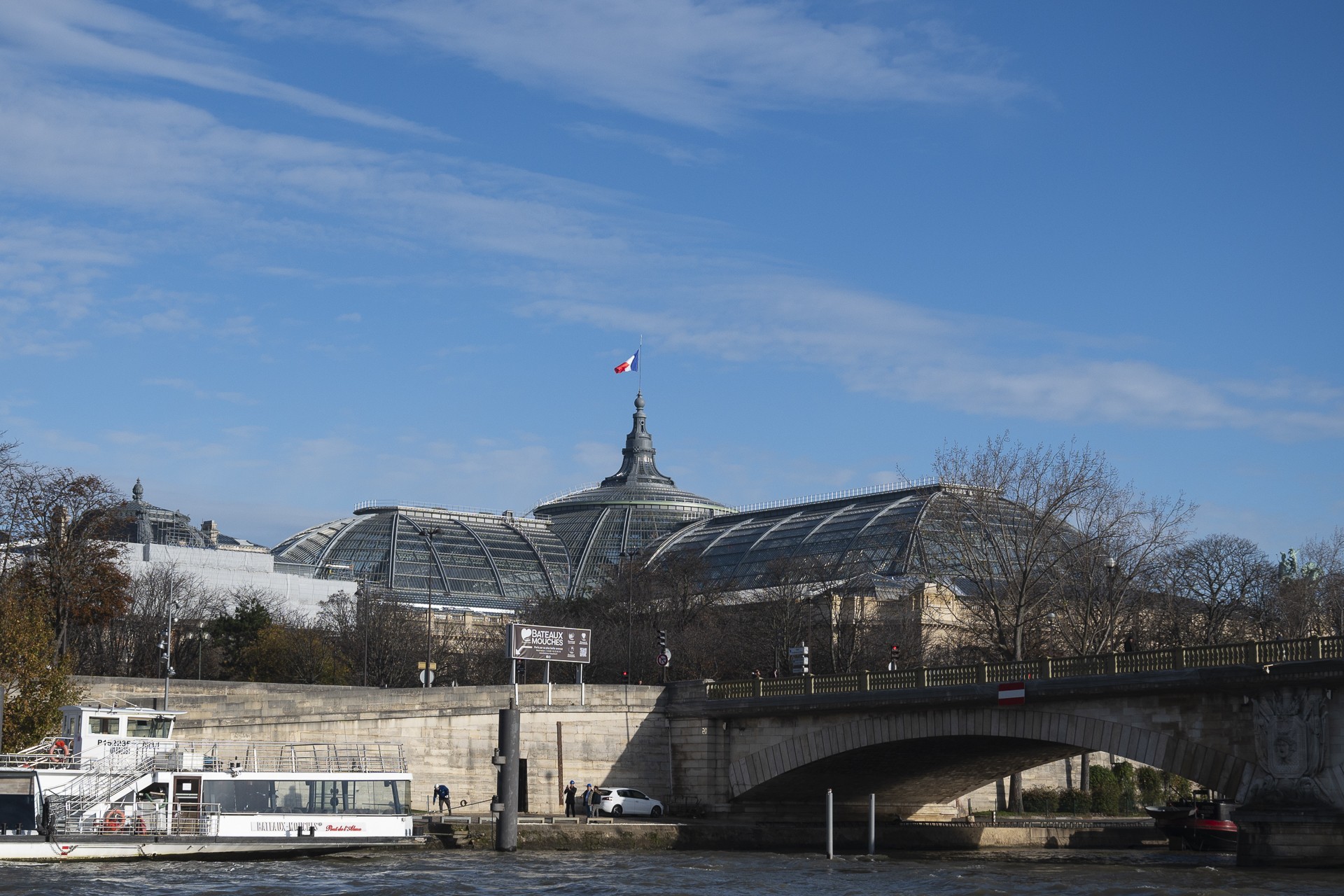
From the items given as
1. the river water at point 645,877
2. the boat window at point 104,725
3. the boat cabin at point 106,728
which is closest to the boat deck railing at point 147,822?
the river water at point 645,877

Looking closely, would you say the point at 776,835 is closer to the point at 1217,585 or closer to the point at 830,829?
the point at 830,829

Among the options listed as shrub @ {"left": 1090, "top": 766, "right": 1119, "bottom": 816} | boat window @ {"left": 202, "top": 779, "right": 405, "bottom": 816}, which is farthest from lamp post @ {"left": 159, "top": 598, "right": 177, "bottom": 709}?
shrub @ {"left": 1090, "top": 766, "right": 1119, "bottom": 816}

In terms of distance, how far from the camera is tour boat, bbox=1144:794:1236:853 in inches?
2418

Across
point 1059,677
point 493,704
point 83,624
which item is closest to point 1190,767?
point 1059,677

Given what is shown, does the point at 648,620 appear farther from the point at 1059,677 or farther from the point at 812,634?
the point at 1059,677

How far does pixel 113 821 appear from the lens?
49.3 m

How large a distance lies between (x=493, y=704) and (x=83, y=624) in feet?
82.1

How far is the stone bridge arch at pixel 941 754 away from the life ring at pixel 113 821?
24.1 metres

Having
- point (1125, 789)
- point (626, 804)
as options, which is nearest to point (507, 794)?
point (626, 804)

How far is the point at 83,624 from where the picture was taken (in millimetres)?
80438

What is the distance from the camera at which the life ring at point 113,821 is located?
49.1 meters

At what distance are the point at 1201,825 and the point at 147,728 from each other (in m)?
35.5

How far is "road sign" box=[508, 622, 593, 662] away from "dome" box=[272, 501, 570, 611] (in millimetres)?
99889

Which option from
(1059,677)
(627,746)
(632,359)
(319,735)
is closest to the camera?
(1059,677)
